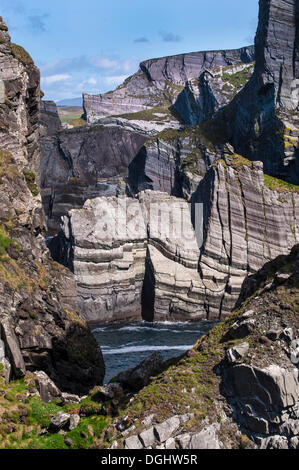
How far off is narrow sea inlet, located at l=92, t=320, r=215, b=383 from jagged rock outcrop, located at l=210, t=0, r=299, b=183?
37242 mm

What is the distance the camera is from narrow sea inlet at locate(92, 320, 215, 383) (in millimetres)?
51406

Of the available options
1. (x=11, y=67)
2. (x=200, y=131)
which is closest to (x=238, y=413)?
(x=11, y=67)

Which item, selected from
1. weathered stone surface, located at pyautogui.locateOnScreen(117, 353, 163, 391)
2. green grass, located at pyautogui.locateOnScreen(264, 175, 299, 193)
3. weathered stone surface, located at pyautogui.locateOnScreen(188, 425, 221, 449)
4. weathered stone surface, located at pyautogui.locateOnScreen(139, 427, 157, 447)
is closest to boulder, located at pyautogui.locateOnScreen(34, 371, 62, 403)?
weathered stone surface, located at pyautogui.locateOnScreen(117, 353, 163, 391)

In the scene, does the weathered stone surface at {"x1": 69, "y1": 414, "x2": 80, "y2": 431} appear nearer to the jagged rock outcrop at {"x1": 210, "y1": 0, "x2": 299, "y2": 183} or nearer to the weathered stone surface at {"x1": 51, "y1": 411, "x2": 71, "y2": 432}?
the weathered stone surface at {"x1": 51, "y1": 411, "x2": 71, "y2": 432}

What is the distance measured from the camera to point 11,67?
36.1 meters

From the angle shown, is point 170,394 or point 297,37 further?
point 297,37

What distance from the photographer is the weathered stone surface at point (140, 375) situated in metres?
21.9

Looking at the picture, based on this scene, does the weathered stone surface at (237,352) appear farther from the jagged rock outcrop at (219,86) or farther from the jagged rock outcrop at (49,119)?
the jagged rock outcrop at (49,119)

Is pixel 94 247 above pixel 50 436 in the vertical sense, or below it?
above

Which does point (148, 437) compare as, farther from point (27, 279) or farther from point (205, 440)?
point (27, 279)

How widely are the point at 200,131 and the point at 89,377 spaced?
99066mm

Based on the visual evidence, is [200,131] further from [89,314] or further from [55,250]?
[89,314]

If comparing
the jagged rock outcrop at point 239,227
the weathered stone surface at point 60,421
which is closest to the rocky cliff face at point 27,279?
the weathered stone surface at point 60,421
